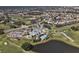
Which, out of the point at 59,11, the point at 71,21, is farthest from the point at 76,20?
the point at 59,11

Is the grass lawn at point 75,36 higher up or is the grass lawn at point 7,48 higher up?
the grass lawn at point 75,36

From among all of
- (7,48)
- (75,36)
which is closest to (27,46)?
(7,48)

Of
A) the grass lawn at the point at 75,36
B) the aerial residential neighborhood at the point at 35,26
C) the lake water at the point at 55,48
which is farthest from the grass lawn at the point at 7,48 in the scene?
the grass lawn at the point at 75,36

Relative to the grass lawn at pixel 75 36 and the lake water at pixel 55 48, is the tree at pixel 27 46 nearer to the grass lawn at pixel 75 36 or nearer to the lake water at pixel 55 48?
the lake water at pixel 55 48

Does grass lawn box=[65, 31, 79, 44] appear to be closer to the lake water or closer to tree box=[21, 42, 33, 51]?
the lake water
